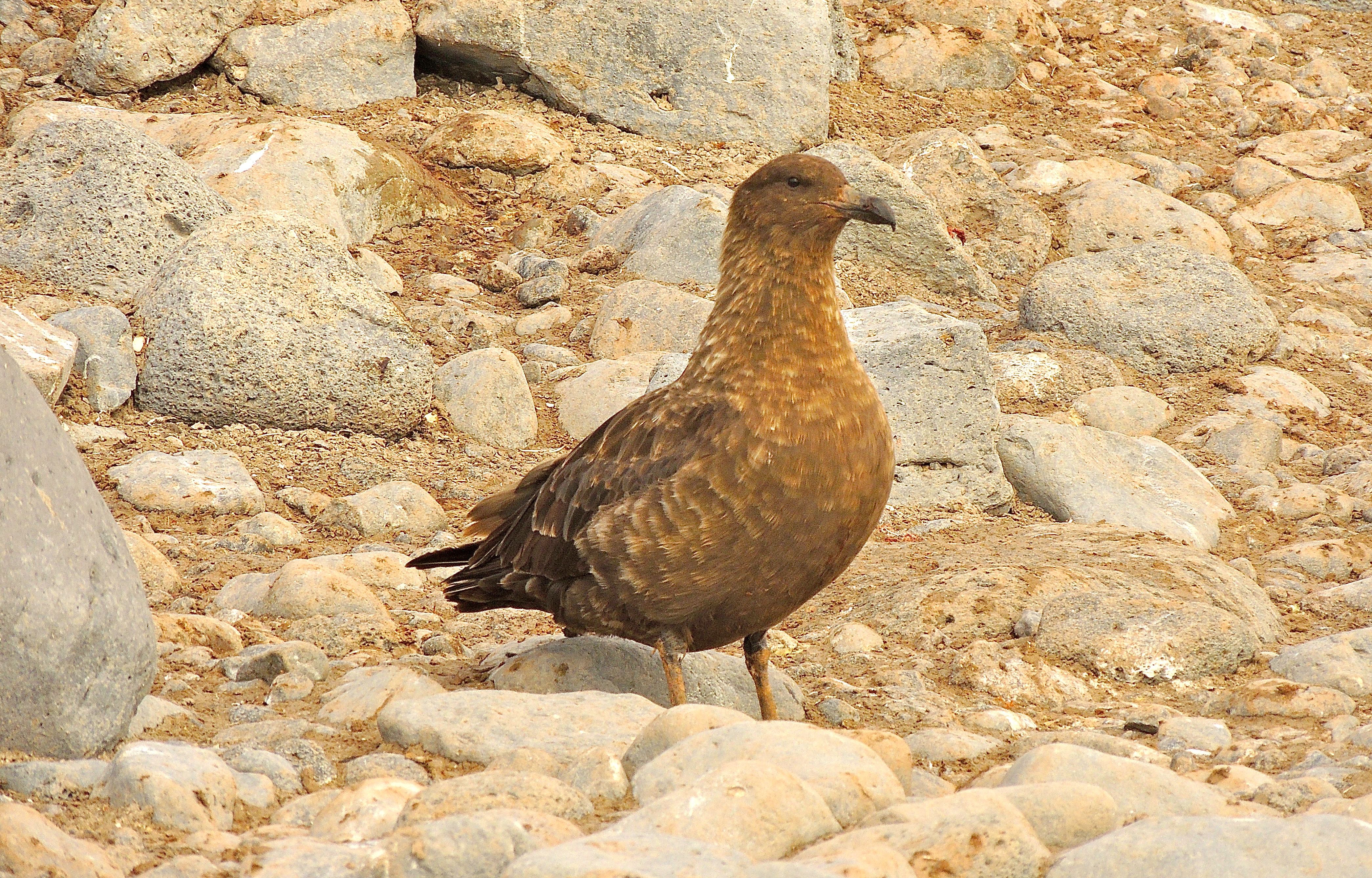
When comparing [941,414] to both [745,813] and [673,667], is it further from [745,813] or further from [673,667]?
[745,813]

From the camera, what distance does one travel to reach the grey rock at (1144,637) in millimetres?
6141

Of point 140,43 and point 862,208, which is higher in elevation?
point 862,208

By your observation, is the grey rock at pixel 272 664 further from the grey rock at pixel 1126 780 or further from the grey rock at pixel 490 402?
the grey rock at pixel 490 402

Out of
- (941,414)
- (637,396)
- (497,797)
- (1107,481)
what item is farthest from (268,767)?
(1107,481)

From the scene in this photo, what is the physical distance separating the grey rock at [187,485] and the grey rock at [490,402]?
1.45 meters

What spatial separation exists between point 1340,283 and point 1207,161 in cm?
201

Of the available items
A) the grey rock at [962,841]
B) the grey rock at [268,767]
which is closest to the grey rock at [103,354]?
the grey rock at [268,767]

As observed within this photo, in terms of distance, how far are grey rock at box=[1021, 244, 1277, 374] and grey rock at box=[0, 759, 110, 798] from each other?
25.3 ft

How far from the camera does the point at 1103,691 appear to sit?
6.09 m

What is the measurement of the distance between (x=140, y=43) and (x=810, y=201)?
7.33 m

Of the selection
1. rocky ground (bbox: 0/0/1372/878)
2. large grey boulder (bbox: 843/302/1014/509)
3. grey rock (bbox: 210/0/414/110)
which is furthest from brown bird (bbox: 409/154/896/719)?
grey rock (bbox: 210/0/414/110)

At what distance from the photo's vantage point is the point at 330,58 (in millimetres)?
11031

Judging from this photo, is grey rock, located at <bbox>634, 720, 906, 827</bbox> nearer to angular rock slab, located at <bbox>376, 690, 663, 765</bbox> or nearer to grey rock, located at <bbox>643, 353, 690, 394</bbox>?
angular rock slab, located at <bbox>376, 690, 663, 765</bbox>

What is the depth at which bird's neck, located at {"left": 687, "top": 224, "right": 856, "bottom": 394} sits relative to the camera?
5.05m
